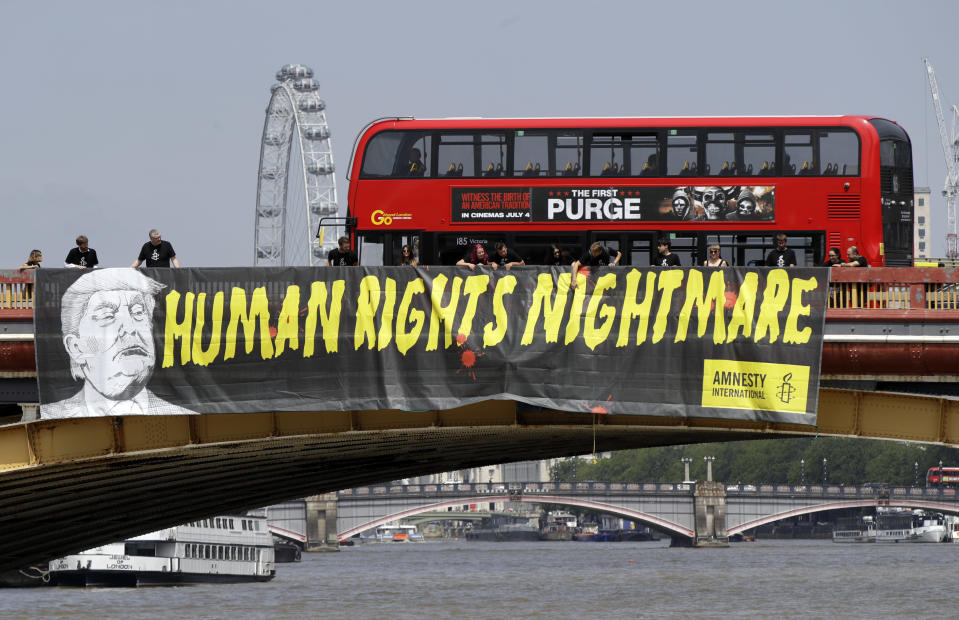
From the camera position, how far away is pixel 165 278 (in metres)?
25.5

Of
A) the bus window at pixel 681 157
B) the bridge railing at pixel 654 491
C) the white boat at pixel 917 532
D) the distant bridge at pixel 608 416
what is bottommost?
the white boat at pixel 917 532

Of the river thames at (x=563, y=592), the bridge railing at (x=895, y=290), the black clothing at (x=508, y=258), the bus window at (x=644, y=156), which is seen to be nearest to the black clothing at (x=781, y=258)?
the bridge railing at (x=895, y=290)

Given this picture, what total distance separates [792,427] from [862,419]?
1.26 metres

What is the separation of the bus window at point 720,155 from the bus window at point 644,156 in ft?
4.10

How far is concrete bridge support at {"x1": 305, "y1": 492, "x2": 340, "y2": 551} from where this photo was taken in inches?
6097

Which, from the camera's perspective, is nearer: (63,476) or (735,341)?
(735,341)

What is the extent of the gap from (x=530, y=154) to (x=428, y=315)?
464 inches

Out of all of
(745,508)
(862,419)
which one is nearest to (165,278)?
(862,419)

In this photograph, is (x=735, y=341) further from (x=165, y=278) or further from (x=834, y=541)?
(x=834, y=541)

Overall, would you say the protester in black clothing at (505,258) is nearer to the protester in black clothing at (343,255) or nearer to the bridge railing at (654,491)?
the protester in black clothing at (343,255)

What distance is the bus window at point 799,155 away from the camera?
117ft

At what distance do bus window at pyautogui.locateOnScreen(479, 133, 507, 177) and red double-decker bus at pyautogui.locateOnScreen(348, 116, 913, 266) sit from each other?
0.02m

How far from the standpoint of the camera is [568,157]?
3628 centimetres

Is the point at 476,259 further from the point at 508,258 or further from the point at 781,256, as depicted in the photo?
the point at 781,256
